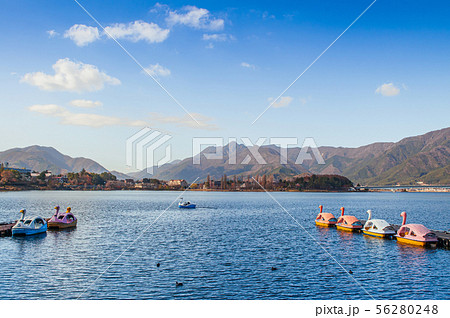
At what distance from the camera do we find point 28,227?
69688 mm

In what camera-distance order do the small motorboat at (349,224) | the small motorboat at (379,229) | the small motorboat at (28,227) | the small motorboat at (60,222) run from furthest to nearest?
the small motorboat at (349,224) → the small motorboat at (60,222) → the small motorboat at (379,229) → the small motorboat at (28,227)

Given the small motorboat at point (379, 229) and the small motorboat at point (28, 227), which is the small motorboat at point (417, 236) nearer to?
the small motorboat at point (379, 229)

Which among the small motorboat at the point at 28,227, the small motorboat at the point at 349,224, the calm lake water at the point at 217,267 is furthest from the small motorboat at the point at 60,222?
the small motorboat at the point at 349,224

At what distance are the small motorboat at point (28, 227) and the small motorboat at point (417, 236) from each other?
69.2 meters

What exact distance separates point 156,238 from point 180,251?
14707mm

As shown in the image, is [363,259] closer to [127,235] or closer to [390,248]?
[390,248]

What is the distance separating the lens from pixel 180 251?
55469 mm

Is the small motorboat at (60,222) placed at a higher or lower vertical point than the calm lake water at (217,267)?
higher

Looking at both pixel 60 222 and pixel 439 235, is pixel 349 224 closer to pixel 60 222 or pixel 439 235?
pixel 439 235

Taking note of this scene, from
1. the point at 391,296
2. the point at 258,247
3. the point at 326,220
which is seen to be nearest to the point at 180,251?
the point at 258,247

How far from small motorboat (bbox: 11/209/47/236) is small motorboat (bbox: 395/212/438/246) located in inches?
2726

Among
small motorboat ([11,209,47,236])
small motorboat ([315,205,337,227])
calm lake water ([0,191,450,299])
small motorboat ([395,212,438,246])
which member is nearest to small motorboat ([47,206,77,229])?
small motorboat ([11,209,47,236])

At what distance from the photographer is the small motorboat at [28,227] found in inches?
2692
